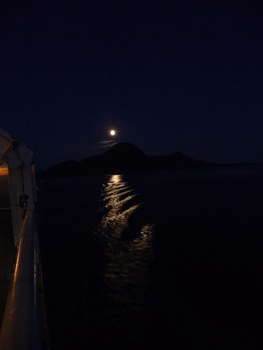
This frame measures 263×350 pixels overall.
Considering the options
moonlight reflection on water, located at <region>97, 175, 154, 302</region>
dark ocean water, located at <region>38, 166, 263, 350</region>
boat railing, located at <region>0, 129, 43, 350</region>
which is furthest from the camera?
moonlight reflection on water, located at <region>97, 175, 154, 302</region>

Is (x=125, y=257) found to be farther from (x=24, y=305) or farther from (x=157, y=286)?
(x=24, y=305)

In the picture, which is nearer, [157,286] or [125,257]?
[157,286]

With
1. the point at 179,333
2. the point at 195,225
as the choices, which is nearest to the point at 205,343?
the point at 179,333

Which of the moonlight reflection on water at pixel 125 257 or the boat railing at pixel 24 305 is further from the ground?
the boat railing at pixel 24 305

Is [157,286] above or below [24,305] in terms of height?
below

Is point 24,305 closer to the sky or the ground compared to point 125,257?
closer to the sky

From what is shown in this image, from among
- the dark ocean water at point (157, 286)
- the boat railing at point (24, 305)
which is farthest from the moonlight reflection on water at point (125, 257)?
the boat railing at point (24, 305)

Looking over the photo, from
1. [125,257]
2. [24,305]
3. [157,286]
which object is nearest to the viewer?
[24,305]

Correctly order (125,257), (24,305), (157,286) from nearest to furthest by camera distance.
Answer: (24,305), (157,286), (125,257)

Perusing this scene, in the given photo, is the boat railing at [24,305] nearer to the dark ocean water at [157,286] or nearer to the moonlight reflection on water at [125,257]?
the dark ocean water at [157,286]

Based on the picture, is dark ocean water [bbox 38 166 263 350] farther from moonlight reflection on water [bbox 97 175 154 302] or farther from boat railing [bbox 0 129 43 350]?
boat railing [bbox 0 129 43 350]

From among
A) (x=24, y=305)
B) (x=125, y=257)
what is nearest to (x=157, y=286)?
(x=125, y=257)

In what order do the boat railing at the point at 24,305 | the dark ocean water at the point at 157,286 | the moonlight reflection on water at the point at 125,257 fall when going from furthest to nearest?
the moonlight reflection on water at the point at 125,257 < the dark ocean water at the point at 157,286 < the boat railing at the point at 24,305

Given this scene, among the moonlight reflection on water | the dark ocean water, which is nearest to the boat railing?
the dark ocean water
